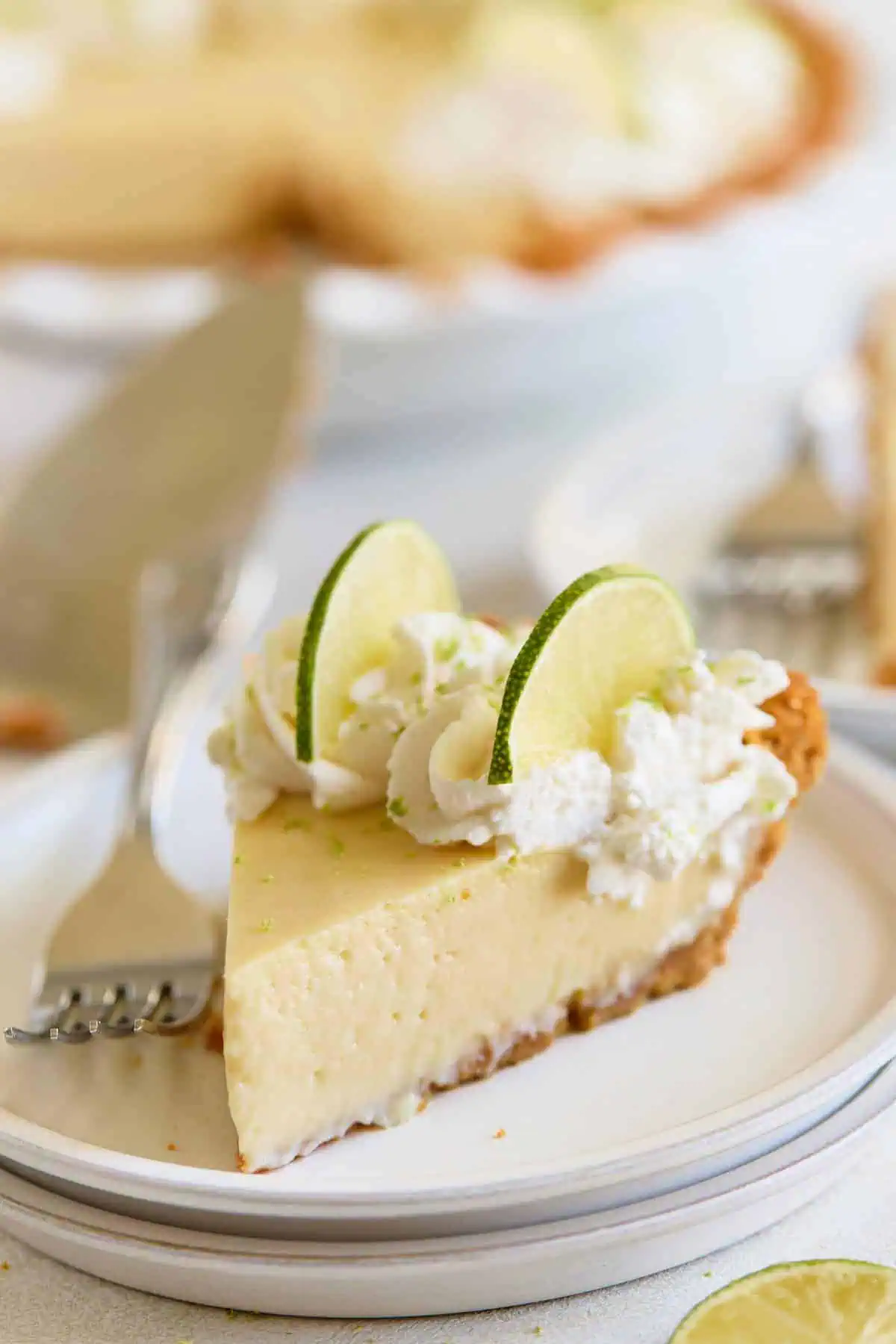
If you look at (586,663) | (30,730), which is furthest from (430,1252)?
(30,730)

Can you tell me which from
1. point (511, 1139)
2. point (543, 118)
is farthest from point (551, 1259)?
point (543, 118)

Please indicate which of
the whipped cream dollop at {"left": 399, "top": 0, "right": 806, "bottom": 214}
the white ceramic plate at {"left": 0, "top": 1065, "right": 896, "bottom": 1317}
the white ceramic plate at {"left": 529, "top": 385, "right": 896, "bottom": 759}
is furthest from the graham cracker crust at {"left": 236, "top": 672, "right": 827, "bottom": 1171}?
the whipped cream dollop at {"left": 399, "top": 0, "right": 806, "bottom": 214}

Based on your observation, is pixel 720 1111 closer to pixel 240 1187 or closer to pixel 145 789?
pixel 240 1187

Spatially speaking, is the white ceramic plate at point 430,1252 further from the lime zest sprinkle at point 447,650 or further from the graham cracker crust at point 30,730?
the graham cracker crust at point 30,730

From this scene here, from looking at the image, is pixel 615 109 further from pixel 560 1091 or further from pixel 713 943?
pixel 560 1091

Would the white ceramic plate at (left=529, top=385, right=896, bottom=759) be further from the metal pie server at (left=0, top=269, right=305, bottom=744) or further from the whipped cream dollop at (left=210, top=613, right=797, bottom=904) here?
the whipped cream dollop at (left=210, top=613, right=797, bottom=904)

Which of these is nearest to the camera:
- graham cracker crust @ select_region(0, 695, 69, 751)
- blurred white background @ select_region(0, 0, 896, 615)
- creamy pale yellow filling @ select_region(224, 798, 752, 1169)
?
creamy pale yellow filling @ select_region(224, 798, 752, 1169)

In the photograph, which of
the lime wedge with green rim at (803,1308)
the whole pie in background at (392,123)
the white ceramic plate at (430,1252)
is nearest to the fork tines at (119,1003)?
the white ceramic plate at (430,1252)
